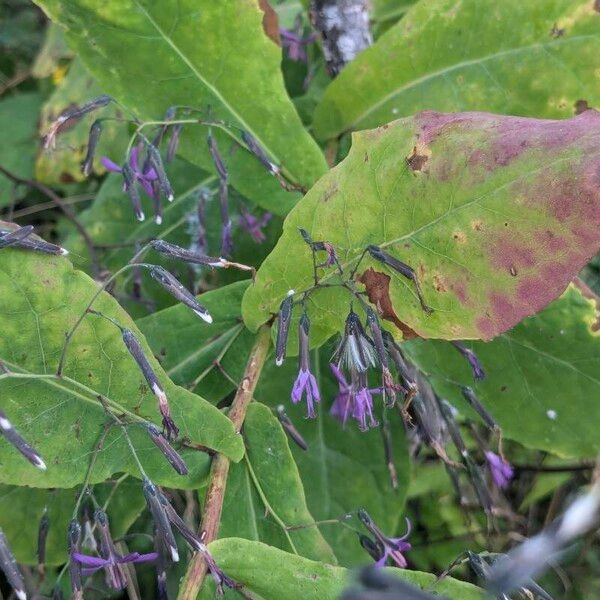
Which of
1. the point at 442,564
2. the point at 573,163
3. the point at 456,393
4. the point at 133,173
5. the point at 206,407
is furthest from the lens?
the point at 442,564

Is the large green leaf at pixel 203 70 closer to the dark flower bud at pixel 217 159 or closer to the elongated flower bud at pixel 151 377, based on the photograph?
the dark flower bud at pixel 217 159

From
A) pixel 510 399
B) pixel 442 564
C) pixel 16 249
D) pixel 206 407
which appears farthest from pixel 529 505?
pixel 16 249

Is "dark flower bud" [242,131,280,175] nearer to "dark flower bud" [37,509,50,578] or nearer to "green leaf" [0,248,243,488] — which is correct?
"green leaf" [0,248,243,488]

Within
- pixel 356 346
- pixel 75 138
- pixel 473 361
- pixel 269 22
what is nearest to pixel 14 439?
pixel 356 346

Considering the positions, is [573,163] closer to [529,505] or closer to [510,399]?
[510,399]

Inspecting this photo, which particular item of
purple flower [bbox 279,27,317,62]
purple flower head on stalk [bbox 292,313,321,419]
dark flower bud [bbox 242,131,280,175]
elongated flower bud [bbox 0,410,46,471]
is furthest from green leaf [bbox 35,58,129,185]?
elongated flower bud [bbox 0,410,46,471]
